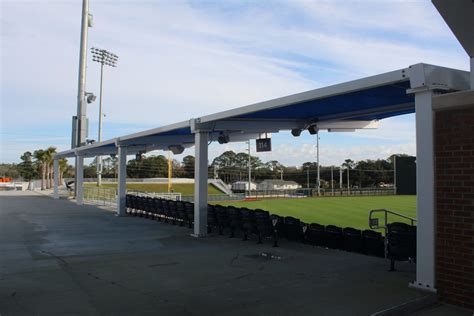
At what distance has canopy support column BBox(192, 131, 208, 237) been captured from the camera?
1276 centimetres

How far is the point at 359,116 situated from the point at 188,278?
20.2ft

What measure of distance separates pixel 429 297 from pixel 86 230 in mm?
10844

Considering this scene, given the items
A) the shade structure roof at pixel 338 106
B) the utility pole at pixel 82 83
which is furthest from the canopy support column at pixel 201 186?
the utility pole at pixel 82 83

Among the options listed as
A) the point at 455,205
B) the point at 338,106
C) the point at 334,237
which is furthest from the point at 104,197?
the point at 455,205

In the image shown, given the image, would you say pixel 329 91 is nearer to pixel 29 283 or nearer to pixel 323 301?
pixel 323 301

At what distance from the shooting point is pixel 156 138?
17984 mm

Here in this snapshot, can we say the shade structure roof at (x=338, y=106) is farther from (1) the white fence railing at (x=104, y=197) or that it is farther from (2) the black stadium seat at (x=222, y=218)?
(1) the white fence railing at (x=104, y=197)

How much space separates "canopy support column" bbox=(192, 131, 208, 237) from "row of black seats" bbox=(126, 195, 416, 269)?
0.38 meters

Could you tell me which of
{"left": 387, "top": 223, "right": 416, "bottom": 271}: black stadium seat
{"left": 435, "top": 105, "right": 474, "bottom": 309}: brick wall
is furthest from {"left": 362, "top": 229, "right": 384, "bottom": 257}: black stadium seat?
{"left": 435, "top": 105, "right": 474, "bottom": 309}: brick wall

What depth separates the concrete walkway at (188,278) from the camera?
591 cm

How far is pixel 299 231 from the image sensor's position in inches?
444

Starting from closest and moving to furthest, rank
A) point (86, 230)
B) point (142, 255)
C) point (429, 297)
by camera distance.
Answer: point (429, 297)
point (142, 255)
point (86, 230)

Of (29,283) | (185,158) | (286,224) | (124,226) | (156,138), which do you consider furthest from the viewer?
(185,158)

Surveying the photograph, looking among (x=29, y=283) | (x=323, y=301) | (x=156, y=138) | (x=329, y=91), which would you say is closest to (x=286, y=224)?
(x=329, y=91)
